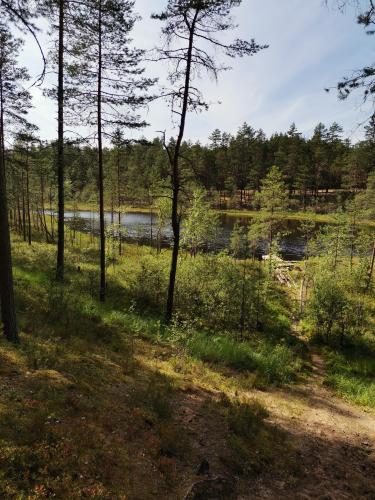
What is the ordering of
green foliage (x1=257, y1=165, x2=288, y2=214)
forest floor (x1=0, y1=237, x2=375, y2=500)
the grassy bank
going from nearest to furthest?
1. the grassy bank
2. forest floor (x1=0, y1=237, x2=375, y2=500)
3. green foliage (x1=257, y1=165, x2=288, y2=214)

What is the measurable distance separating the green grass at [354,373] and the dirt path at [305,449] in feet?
4.23

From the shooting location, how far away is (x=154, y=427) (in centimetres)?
711

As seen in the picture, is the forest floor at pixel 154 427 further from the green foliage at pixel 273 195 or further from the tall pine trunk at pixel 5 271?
the green foliage at pixel 273 195

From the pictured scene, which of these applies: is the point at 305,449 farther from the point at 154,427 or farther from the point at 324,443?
the point at 154,427

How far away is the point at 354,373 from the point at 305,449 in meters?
9.99

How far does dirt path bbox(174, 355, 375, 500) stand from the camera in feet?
20.7

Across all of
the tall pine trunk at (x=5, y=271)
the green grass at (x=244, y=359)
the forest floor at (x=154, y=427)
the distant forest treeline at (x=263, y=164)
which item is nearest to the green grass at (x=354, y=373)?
the forest floor at (x=154, y=427)

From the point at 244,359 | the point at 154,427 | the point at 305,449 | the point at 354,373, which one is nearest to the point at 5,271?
the point at 154,427

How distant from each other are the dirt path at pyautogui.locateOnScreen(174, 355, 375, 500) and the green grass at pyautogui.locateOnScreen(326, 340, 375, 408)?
1.29 m

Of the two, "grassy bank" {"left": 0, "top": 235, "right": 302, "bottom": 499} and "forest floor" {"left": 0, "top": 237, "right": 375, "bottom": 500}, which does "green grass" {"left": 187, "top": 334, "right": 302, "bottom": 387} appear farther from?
"forest floor" {"left": 0, "top": 237, "right": 375, "bottom": 500}

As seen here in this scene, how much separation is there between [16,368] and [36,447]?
9.78 ft

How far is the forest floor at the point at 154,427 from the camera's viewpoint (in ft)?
16.8

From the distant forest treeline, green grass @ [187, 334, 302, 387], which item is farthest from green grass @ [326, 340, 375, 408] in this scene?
the distant forest treeline

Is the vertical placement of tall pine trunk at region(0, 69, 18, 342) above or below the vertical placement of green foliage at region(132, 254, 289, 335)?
above
